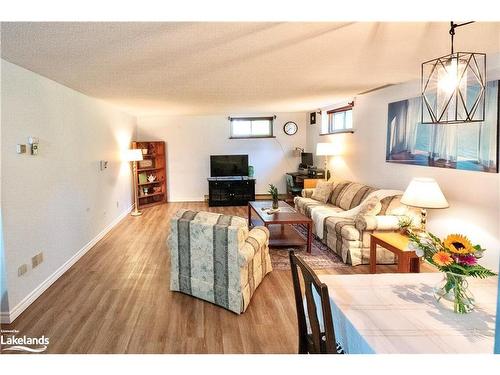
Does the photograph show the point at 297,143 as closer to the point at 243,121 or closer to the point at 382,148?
the point at 243,121

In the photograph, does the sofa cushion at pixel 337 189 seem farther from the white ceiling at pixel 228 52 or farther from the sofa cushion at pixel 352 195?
the white ceiling at pixel 228 52

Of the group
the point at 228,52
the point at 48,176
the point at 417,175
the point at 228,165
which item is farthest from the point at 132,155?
the point at 417,175

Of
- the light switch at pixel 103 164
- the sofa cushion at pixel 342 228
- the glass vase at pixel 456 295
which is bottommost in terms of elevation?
the sofa cushion at pixel 342 228

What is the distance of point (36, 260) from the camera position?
326 centimetres

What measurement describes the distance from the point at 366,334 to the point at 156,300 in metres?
2.31

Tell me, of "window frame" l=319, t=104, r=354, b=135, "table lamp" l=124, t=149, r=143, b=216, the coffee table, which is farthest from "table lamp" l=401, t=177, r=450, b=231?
"table lamp" l=124, t=149, r=143, b=216

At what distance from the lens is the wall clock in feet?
28.3

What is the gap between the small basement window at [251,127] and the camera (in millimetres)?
8570

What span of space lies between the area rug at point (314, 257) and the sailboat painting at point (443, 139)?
5.06 feet

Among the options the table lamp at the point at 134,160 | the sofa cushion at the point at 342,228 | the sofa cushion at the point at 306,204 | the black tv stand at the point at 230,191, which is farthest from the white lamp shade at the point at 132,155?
the sofa cushion at the point at 342,228

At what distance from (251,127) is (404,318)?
296 inches

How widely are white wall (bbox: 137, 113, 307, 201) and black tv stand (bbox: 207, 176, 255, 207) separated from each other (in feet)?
2.26

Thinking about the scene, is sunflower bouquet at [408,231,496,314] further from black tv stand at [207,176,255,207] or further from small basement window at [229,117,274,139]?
small basement window at [229,117,274,139]

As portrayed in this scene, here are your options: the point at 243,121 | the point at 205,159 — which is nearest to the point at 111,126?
the point at 205,159
